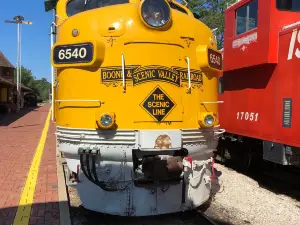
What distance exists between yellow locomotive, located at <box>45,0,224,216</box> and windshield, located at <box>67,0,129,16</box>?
21.6 inches

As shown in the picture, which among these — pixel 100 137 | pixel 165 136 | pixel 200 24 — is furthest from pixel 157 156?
pixel 200 24

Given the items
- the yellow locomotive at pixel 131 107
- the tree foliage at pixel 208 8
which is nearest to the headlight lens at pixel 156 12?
the yellow locomotive at pixel 131 107

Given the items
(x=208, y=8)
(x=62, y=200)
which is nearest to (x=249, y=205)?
(x=62, y=200)

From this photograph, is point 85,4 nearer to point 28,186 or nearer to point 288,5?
point 28,186

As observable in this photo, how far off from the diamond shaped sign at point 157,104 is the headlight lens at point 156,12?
2.72 feet

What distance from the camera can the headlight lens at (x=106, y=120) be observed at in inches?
173

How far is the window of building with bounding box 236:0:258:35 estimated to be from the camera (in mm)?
6852

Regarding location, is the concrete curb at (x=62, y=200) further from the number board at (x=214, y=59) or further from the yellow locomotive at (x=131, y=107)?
the number board at (x=214, y=59)

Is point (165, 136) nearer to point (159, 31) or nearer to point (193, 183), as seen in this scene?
point (193, 183)

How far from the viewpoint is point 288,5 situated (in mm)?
6438

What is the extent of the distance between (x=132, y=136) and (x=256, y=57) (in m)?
3.25

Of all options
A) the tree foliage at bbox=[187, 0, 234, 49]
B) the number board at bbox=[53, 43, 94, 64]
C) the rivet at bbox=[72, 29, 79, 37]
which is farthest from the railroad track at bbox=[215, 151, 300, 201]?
the tree foliage at bbox=[187, 0, 234, 49]

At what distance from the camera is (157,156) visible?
14.8ft

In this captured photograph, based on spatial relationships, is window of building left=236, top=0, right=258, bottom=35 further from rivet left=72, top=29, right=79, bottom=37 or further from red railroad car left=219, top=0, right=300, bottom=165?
rivet left=72, top=29, right=79, bottom=37
